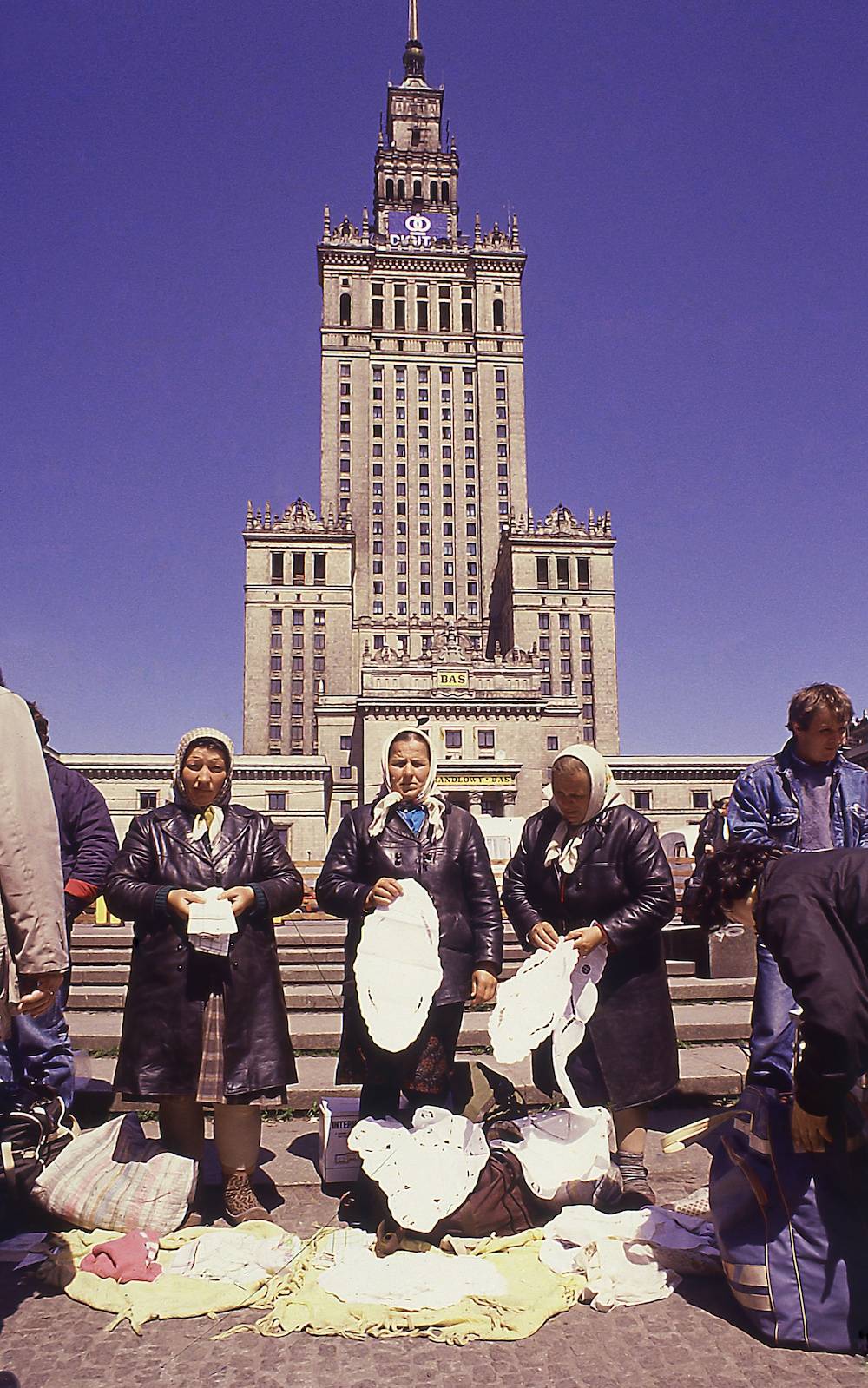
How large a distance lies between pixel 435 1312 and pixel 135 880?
7.20 feet

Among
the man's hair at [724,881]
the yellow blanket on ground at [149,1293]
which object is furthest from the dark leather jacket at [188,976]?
the man's hair at [724,881]

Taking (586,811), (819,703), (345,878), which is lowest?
(345,878)

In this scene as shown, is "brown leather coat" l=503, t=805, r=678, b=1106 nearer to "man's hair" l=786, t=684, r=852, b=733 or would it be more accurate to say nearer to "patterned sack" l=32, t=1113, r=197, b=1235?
"man's hair" l=786, t=684, r=852, b=733

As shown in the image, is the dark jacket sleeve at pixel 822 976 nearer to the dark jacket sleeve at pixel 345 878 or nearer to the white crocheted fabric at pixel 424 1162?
the white crocheted fabric at pixel 424 1162

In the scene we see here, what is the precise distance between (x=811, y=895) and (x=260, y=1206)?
2.77m

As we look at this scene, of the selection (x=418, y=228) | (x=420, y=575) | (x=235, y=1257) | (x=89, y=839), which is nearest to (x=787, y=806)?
(x=235, y=1257)

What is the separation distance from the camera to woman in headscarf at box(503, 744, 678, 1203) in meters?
4.11

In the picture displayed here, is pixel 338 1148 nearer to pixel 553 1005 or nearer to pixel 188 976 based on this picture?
pixel 188 976

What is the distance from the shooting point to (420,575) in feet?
270

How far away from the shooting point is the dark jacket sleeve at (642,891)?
4129mm

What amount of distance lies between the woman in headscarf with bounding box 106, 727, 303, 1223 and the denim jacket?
2293 millimetres

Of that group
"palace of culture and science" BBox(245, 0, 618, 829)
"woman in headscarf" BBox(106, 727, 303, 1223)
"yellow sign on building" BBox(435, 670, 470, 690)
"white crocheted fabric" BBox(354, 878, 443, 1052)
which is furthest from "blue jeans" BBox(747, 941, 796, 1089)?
"palace of culture and science" BBox(245, 0, 618, 829)

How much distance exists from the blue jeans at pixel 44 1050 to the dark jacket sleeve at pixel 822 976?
3175 millimetres

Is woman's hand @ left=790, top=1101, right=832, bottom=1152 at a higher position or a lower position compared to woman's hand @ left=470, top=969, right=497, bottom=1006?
lower
